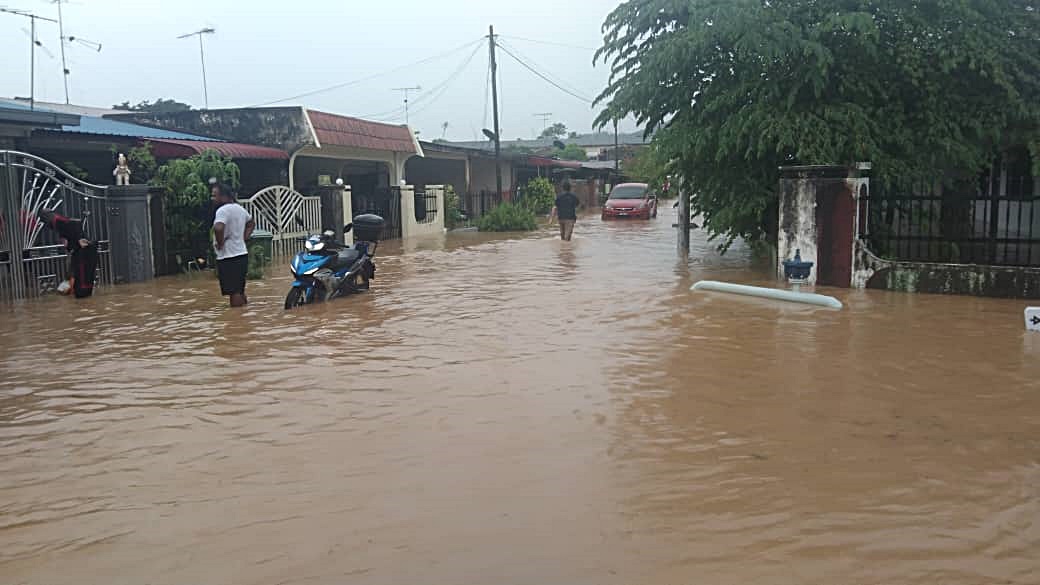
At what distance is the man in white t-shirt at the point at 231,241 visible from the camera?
1065 cm

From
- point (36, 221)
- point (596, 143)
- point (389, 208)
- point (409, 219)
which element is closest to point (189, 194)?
point (36, 221)

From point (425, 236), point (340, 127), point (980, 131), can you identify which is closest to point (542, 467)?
point (980, 131)

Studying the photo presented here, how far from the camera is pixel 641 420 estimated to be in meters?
5.97

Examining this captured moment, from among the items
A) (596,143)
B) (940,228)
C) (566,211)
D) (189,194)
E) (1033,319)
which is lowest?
(1033,319)

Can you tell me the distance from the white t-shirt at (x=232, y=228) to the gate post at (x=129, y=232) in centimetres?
369

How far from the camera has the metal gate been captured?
Result: 12.0m

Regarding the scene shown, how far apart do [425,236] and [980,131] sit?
55.3 ft

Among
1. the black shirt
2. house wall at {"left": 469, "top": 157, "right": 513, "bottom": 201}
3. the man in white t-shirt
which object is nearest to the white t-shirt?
the man in white t-shirt

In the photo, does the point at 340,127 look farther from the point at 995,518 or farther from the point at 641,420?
the point at 995,518

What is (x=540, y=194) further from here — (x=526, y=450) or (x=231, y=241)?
(x=526, y=450)

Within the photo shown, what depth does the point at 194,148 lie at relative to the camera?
16500 millimetres

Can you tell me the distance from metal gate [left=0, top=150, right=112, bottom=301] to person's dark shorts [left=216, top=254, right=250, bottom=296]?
3286 millimetres

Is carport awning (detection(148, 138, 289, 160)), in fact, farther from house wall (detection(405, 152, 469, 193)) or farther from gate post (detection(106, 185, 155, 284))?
house wall (detection(405, 152, 469, 193))

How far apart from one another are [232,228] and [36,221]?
3.81 m
